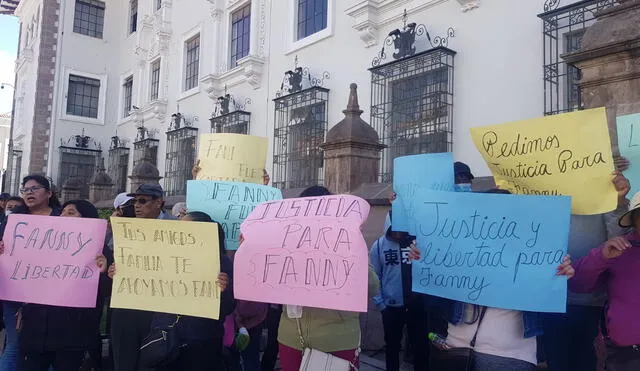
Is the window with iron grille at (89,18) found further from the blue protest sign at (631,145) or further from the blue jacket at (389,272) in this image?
the blue protest sign at (631,145)

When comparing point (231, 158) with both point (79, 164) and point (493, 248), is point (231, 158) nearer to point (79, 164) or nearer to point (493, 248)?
point (493, 248)

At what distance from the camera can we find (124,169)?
64.0 ft

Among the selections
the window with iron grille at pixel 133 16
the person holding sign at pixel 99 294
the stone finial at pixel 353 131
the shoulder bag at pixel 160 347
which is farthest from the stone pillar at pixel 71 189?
the shoulder bag at pixel 160 347

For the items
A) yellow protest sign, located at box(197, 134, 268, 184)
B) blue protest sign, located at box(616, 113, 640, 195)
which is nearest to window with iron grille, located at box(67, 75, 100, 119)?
yellow protest sign, located at box(197, 134, 268, 184)

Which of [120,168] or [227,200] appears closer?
[227,200]

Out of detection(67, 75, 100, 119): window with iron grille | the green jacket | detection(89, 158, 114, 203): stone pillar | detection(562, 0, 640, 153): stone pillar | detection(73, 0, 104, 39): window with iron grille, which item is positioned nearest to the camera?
the green jacket

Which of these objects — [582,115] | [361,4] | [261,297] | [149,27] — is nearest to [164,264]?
[261,297]

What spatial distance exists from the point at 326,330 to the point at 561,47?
5.35 metres

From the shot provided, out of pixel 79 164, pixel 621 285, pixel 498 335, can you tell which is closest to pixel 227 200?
pixel 498 335

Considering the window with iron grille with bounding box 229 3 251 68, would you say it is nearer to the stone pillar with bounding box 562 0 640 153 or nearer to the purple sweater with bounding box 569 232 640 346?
the stone pillar with bounding box 562 0 640 153

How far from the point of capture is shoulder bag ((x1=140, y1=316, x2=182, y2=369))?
2963mm

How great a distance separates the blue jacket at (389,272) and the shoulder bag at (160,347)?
1706mm

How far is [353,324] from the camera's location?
2.94 metres

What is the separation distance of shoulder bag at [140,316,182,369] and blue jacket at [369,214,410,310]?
5.60ft
